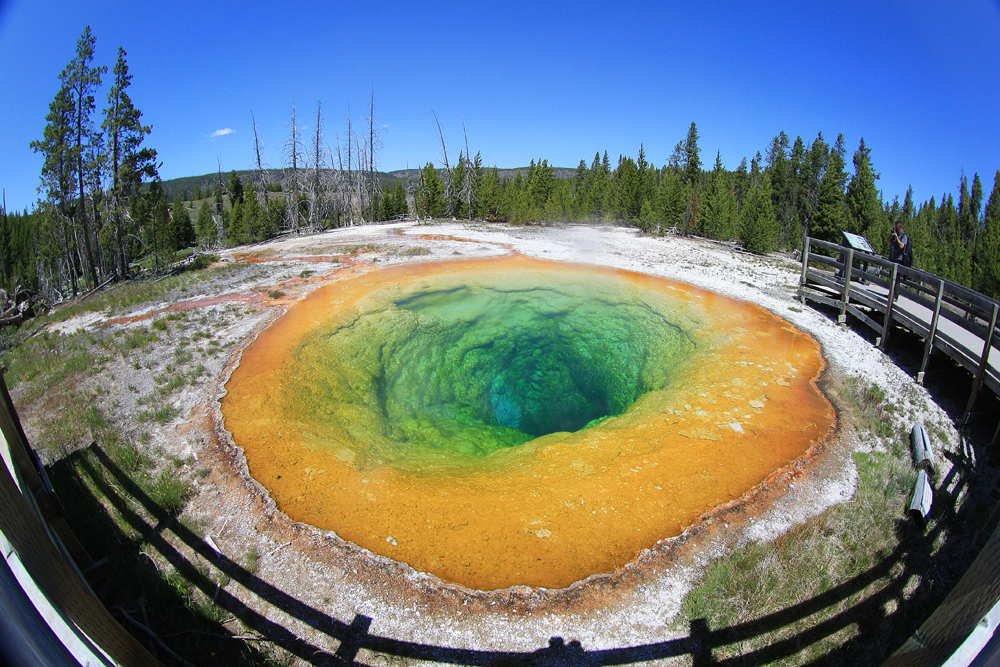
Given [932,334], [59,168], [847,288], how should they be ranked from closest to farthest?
[932,334] < [847,288] < [59,168]

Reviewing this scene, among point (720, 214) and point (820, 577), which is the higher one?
point (720, 214)

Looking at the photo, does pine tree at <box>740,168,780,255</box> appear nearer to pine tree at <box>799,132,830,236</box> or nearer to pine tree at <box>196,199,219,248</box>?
pine tree at <box>799,132,830,236</box>


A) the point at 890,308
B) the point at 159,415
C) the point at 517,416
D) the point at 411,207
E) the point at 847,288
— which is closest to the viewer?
the point at 159,415

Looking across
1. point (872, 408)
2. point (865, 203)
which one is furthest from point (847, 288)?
point (865, 203)

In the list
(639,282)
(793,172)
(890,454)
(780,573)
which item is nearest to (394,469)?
(780,573)

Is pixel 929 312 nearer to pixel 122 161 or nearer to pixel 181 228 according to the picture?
pixel 122 161

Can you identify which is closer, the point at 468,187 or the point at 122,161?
the point at 122,161

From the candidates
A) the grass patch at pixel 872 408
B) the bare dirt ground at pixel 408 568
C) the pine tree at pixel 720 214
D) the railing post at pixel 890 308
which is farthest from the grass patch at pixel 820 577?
the pine tree at pixel 720 214

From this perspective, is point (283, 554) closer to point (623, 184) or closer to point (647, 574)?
point (647, 574)
